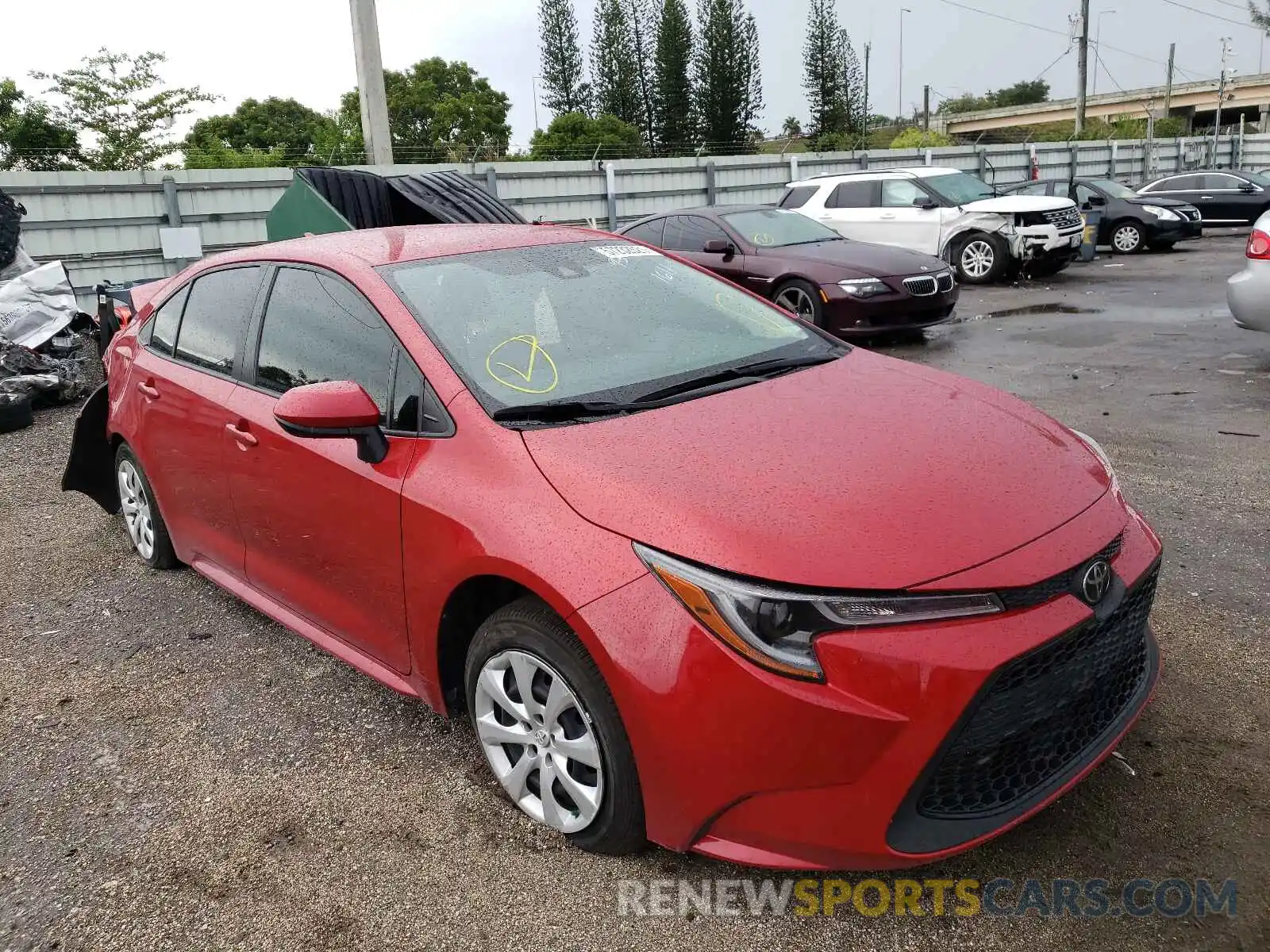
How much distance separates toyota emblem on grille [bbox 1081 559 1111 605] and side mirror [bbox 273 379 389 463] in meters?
1.84

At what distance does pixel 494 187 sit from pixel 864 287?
29.4 feet

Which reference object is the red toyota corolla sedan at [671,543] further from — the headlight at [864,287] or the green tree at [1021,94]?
the green tree at [1021,94]

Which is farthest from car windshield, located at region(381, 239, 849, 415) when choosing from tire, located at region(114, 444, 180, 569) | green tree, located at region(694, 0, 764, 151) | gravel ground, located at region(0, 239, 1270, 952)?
green tree, located at region(694, 0, 764, 151)

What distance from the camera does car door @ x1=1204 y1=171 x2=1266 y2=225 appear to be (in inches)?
827

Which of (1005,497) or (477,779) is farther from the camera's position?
(477,779)

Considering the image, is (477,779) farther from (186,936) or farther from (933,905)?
(933,905)

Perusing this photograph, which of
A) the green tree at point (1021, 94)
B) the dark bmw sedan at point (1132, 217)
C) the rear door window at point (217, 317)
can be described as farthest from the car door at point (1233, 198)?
the green tree at point (1021, 94)

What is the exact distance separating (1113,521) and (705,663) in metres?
1.13

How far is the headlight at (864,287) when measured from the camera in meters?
9.27

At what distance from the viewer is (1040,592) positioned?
215 cm

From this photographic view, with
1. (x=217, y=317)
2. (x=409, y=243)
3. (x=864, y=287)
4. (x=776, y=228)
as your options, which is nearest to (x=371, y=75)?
(x=776, y=228)

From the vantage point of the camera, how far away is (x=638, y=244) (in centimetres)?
383

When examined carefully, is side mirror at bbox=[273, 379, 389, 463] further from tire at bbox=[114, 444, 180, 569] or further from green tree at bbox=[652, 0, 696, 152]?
green tree at bbox=[652, 0, 696, 152]

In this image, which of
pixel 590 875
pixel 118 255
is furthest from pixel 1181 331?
pixel 118 255
